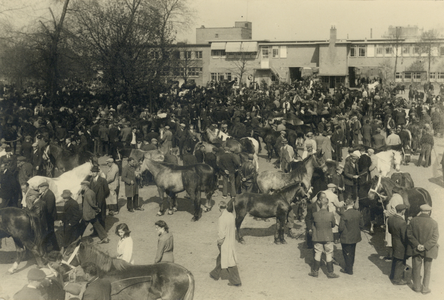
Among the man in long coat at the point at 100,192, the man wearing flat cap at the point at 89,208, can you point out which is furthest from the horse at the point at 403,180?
the man wearing flat cap at the point at 89,208

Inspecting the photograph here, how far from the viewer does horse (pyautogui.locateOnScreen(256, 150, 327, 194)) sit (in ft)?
43.9

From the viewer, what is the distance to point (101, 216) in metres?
12.4

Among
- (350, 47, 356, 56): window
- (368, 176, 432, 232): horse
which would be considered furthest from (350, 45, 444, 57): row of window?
(368, 176, 432, 232): horse

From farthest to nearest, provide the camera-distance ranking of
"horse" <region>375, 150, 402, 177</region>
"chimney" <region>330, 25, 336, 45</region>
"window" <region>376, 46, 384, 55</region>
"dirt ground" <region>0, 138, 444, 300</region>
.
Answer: "window" <region>376, 46, 384, 55</region> < "chimney" <region>330, 25, 336, 45</region> < "horse" <region>375, 150, 402, 177</region> < "dirt ground" <region>0, 138, 444, 300</region>

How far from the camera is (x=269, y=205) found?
38.5 ft

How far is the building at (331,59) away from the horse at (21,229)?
4774cm

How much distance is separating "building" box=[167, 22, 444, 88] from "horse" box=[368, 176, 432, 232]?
45810 millimetres

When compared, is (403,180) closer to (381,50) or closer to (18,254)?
(18,254)

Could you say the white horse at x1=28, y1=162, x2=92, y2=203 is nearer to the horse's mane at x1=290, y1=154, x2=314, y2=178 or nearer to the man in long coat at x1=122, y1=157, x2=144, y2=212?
the man in long coat at x1=122, y1=157, x2=144, y2=212

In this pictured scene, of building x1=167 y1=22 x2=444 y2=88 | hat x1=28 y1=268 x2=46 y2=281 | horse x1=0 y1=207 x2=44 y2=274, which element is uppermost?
building x1=167 y1=22 x2=444 y2=88

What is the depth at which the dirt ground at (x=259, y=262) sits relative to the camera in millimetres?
9203

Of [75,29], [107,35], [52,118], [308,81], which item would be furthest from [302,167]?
[308,81]

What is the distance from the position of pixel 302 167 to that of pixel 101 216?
5.50 meters

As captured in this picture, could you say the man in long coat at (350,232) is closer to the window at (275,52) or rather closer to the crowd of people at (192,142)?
the crowd of people at (192,142)
